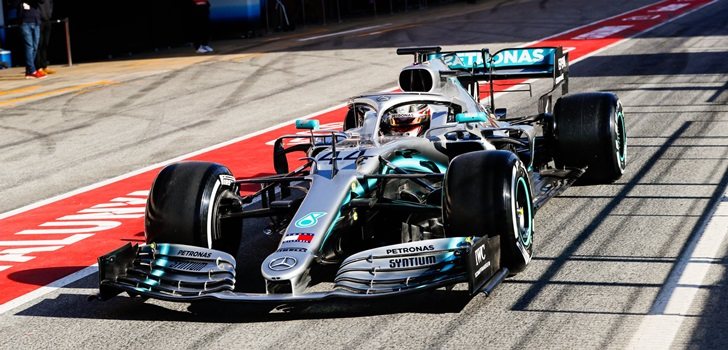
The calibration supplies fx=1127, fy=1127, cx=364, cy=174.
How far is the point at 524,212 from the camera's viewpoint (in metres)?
8.50

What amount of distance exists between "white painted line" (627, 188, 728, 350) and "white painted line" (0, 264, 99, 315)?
14.8 ft

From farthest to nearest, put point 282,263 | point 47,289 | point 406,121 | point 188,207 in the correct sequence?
point 406,121 → point 47,289 → point 188,207 → point 282,263

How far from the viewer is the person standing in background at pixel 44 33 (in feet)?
77.8

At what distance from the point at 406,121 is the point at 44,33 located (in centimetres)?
1594

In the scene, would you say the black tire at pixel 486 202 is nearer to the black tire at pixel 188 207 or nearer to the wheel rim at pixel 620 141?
the black tire at pixel 188 207

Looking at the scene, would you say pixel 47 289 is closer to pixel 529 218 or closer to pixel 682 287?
pixel 529 218

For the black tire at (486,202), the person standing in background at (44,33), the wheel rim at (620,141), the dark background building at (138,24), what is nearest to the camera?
the black tire at (486,202)

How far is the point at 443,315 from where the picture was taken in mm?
7387

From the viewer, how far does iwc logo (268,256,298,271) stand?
292 inches

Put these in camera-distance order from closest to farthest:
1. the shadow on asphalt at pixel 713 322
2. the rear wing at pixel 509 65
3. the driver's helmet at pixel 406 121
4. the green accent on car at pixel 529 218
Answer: the shadow on asphalt at pixel 713 322, the green accent on car at pixel 529 218, the driver's helmet at pixel 406 121, the rear wing at pixel 509 65

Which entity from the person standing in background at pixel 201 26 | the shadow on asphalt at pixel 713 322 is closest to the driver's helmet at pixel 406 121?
the shadow on asphalt at pixel 713 322

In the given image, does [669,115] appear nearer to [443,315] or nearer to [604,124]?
[604,124]

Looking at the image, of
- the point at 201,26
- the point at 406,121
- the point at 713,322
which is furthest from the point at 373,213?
the point at 201,26

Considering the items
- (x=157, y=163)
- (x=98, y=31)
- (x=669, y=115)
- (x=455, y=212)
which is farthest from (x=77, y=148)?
(x=98, y=31)
